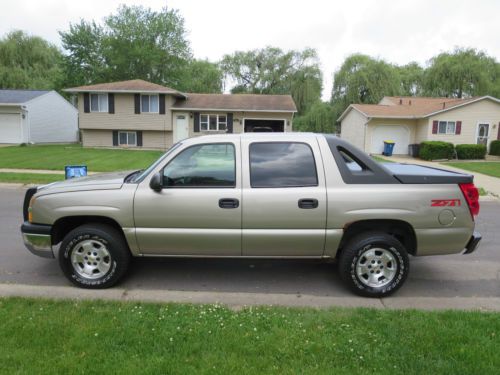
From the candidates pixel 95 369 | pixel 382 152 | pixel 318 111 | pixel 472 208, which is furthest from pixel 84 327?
pixel 318 111

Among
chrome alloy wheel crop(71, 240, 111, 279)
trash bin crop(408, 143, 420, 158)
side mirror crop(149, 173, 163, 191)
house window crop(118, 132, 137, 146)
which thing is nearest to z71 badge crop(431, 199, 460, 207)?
side mirror crop(149, 173, 163, 191)

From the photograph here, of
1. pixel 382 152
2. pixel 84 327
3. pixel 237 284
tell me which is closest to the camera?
pixel 84 327

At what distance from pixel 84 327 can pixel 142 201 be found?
136cm

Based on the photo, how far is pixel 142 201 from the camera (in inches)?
162

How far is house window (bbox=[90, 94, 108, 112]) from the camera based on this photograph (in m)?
28.8

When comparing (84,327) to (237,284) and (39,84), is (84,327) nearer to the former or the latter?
(237,284)

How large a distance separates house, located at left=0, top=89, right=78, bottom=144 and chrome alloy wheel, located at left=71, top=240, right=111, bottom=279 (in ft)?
97.2

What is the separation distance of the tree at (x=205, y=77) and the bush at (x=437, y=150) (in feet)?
108

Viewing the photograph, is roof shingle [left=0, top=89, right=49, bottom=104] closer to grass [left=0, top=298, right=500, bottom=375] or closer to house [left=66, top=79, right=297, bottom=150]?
house [left=66, top=79, right=297, bottom=150]

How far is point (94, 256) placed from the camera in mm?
4312

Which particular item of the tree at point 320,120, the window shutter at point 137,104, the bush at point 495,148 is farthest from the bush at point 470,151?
the window shutter at point 137,104

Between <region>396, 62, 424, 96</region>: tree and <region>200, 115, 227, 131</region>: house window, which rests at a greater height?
<region>396, 62, 424, 96</region>: tree

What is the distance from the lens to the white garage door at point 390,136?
2877cm

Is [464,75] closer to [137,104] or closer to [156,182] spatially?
[137,104]
